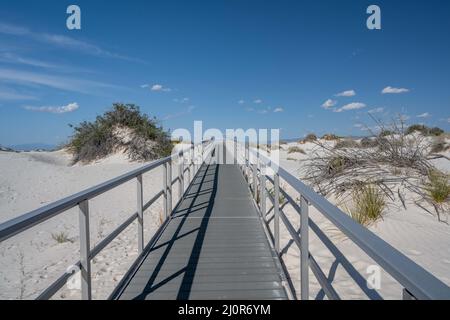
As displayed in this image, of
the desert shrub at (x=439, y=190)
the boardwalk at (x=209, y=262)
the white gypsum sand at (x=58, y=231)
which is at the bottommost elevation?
the white gypsum sand at (x=58, y=231)

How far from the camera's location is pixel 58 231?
7570 millimetres

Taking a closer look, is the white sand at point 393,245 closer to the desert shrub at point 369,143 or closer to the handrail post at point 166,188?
the handrail post at point 166,188

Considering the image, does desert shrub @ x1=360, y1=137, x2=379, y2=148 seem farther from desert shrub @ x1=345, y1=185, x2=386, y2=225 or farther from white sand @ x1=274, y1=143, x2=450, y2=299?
desert shrub @ x1=345, y1=185, x2=386, y2=225

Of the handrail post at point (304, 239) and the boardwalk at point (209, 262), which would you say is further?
the boardwalk at point (209, 262)

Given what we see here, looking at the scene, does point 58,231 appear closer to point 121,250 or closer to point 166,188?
point 121,250

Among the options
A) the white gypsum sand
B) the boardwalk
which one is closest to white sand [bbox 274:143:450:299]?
the boardwalk

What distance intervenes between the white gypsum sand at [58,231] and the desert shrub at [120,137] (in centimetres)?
405

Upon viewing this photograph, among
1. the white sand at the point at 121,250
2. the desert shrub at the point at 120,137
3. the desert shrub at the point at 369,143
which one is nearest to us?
the white sand at the point at 121,250

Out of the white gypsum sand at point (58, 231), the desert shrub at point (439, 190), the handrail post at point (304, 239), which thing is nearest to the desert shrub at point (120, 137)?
the white gypsum sand at point (58, 231)

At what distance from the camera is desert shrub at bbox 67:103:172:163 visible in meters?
20.9

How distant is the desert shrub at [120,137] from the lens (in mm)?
20906

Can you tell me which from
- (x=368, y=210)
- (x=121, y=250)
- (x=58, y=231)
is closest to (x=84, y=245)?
(x=121, y=250)
